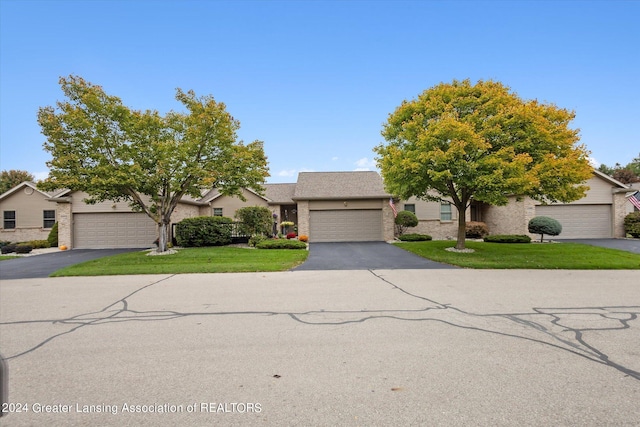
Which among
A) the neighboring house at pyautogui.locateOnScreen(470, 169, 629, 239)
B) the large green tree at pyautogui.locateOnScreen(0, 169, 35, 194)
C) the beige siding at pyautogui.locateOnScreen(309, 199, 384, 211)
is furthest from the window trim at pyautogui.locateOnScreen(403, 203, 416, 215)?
the large green tree at pyautogui.locateOnScreen(0, 169, 35, 194)

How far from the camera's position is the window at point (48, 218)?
2431 cm

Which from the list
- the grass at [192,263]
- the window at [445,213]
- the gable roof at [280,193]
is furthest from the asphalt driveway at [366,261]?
the gable roof at [280,193]

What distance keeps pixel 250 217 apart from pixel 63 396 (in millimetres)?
16737

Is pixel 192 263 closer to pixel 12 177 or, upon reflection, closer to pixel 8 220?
pixel 8 220

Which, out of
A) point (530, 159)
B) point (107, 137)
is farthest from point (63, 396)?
point (107, 137)

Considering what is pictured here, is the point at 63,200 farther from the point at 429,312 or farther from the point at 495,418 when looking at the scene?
the point at 495,418

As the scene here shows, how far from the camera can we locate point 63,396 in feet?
10.9

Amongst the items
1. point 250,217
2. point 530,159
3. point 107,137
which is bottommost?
point 250,217

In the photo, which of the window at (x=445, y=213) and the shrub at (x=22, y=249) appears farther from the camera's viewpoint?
the window at (x=445, y=213)

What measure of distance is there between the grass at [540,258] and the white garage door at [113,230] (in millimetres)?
16632

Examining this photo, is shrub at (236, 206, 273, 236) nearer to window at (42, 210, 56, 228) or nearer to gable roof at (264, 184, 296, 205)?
gable roof at (264, 184, 296, 205)

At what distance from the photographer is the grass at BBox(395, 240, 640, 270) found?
1170 cm

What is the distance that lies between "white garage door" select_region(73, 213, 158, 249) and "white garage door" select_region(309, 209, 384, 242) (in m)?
10.6

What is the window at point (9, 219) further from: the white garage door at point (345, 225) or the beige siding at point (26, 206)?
Result: the white garage door at point (345, 225)
